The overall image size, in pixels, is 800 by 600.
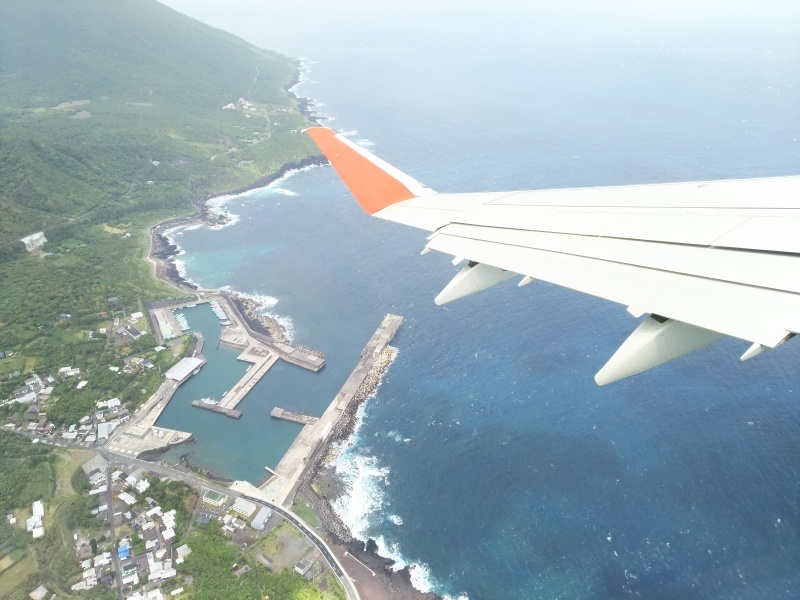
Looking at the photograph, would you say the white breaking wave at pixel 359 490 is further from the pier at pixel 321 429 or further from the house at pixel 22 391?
the house at pixel 22 391

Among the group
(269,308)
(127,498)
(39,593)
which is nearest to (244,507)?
(127,498)

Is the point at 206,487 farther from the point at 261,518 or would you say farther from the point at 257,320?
the point at 257,320

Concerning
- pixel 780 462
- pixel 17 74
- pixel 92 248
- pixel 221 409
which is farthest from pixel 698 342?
pixel 17 74

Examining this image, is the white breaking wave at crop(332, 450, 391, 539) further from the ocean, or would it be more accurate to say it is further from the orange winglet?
the orange winglet

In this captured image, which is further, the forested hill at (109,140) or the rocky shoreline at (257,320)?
the forested hill at (109,140)

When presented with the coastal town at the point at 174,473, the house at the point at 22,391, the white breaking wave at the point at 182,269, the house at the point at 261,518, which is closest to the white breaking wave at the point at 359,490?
the coastal town at the point at 174,473

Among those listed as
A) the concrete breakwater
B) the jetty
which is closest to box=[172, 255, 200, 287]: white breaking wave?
the jetty

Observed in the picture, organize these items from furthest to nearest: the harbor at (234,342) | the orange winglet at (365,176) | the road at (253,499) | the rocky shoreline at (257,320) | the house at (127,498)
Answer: the rocky shoreline at (257,320), the harbor at (234,342), the house at (127,498), the road at (253,499), the orange winglet at (365,176)
